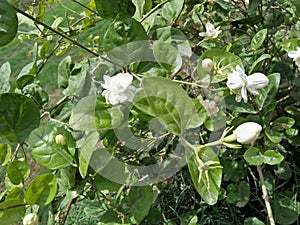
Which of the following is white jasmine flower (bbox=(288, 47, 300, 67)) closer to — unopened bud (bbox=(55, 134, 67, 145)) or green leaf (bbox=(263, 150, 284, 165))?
green leaf (bbox=(263, 150, 284, 165))

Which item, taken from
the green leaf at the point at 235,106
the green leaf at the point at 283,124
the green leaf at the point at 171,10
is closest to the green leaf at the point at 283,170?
the green leaf at the point at 283,124

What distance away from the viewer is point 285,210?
3.57 ft

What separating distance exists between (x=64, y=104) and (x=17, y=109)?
207mm

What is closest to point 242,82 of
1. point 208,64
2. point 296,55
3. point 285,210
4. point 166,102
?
point 208,64

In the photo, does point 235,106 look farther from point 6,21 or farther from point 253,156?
point 6,21

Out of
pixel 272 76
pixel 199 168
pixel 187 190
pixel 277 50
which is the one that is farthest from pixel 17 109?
pixel 187 190

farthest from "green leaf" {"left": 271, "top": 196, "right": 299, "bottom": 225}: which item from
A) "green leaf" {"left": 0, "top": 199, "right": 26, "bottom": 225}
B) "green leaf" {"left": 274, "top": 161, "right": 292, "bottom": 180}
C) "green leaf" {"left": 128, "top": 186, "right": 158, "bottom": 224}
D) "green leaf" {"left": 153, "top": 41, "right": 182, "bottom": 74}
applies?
"green leaf" {"left": 0, "top": 199, "right": 26, "bottom": 225}

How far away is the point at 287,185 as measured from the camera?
1.37m

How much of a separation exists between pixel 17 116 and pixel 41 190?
0.10m

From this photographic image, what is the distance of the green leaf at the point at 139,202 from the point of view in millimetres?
700

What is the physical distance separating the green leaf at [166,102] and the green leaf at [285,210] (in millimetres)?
612

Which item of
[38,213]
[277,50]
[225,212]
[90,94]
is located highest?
[90,94]

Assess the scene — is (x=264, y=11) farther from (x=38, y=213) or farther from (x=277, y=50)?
(x=38, y=213)

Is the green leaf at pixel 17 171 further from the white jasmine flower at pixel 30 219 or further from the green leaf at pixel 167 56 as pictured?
the green leaf at pixel 167 56
